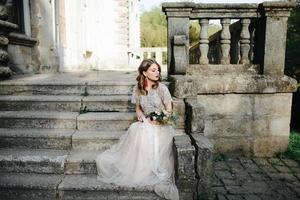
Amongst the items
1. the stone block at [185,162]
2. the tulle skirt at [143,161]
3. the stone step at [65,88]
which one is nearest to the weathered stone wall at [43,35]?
the stone step at [65,88]

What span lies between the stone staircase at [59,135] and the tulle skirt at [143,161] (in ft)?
0.37

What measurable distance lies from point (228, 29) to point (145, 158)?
2.72 meters

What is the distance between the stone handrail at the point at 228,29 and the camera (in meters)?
4.79

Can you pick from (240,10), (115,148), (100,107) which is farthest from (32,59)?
(240,10)

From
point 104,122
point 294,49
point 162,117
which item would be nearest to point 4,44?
point 104,122

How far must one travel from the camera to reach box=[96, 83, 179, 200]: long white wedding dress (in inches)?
135

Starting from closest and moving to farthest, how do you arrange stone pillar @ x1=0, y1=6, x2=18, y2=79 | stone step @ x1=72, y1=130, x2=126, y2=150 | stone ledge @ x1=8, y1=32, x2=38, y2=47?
stone step @ x1=72, y1=130, x2=126, y2=150, stone pillar @ x1=0, y1=6, x2=18, y2=79, stone ledge @ x1=8, y1=32, x2=38, y2=47

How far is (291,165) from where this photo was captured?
15.2 ft

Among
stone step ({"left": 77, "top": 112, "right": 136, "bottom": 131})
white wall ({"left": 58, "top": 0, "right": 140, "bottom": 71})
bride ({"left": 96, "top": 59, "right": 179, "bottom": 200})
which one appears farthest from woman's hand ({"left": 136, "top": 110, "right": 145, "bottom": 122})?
white wall ({"left": 58, "top": 0, "right": 140, "bottom": 71})

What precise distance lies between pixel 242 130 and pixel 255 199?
68.9 inches

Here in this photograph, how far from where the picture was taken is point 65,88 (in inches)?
196

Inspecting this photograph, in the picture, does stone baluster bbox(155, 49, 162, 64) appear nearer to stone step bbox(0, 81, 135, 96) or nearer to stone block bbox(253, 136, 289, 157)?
stone step bbox(0, 81, 135, 96)

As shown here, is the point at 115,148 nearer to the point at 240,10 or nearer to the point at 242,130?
the point at 242,130

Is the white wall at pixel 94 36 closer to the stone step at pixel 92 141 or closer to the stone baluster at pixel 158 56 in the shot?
the stone baluster at pixel 158 56
